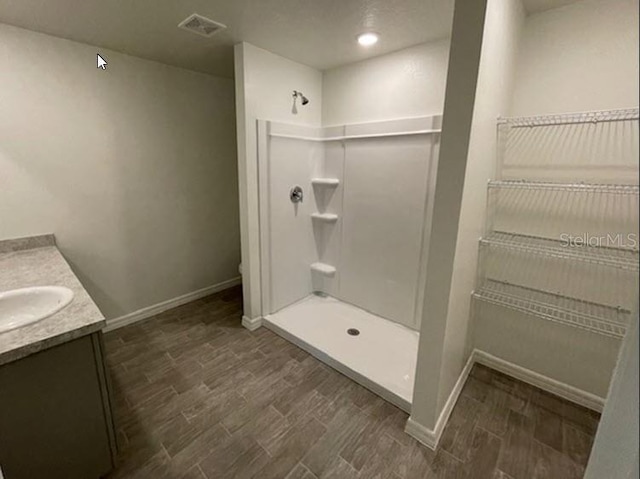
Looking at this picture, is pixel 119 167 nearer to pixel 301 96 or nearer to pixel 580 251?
pixel 301 96

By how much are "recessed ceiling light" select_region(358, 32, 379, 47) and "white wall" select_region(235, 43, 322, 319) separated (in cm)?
66

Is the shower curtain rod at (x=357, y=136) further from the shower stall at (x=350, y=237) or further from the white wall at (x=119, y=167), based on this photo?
the white wall at (x=119, y=167)

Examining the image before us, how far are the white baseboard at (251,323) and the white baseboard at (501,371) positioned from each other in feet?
4.82

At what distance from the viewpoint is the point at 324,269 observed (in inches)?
118

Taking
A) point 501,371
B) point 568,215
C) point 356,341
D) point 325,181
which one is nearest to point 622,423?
point 568,215

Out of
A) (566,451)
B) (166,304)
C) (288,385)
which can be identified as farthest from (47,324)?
(566,451)

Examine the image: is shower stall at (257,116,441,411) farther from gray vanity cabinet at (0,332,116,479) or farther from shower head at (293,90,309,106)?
gray vanity cabinet at (0,332,116,479)

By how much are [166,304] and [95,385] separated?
181 cm

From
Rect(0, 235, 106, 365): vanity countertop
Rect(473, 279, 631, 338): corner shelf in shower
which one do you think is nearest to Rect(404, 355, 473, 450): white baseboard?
Rect(473, 279, 631, 338): corner shelf in shower

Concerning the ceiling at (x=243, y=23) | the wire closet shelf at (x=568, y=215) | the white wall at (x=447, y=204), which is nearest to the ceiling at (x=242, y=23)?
the ceiling at (x=243, y=23)

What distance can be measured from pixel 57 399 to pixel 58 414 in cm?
7

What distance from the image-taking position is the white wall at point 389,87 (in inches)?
83.6

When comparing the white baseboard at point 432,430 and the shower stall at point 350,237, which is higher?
the shower stall at point 350,237

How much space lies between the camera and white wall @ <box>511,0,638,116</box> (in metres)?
0.41
